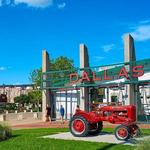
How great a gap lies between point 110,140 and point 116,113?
6.08ft

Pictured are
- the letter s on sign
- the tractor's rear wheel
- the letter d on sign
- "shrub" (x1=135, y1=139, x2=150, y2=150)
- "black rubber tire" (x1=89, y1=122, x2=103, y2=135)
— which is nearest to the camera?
"shrub" (x1=135, y1=139, x2=150, y2=150)

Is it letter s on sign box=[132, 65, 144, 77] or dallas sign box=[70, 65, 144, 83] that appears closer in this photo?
letter s on sign box=[132, 65, 144, 77]

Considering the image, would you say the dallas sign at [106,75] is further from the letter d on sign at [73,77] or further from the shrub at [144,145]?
the shrub at [144,145]

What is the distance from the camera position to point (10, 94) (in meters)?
168

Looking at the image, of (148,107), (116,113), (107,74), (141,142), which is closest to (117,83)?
(107,74)

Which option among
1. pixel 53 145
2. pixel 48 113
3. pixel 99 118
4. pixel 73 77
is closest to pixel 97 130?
pixel 99 118

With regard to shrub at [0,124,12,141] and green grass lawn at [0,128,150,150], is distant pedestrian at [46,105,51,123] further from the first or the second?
green grass lawn at [0,128,150,150]

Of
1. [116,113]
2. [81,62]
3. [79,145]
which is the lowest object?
[79,145]

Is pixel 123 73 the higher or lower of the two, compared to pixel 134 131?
higher

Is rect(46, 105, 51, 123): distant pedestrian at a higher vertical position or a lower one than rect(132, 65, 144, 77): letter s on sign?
lower

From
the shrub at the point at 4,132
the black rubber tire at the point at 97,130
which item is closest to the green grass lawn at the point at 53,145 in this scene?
the shrub at the point at 4,132

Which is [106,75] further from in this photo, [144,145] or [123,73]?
[144,145]

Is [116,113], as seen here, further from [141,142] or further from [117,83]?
[117,83]

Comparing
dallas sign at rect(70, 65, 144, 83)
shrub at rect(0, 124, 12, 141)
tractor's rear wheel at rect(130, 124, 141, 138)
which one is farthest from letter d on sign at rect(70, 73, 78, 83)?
tractor's rear wheel at rect(130, 124, 141, 138)
